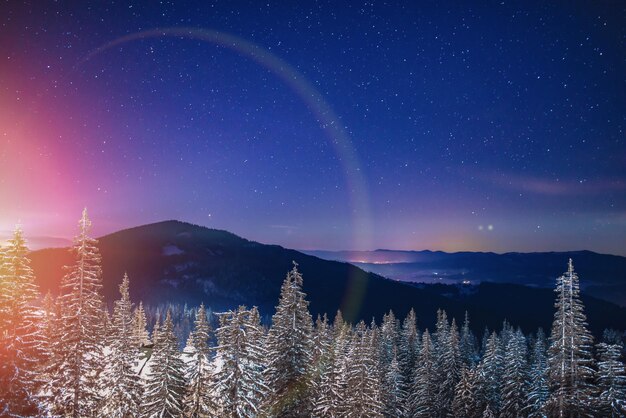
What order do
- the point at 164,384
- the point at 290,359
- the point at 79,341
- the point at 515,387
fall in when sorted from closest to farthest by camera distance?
the point at 79,341 → the point at 290,359 → the point at 164,384 → the point at 515,387

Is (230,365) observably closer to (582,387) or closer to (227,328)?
(227,328)

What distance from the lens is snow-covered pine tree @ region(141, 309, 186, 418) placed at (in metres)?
32.3

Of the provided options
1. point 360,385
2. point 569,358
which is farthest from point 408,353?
point 569,358

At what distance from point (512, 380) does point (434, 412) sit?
13.3m

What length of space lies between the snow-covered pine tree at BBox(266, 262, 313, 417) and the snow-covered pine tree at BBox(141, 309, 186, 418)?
789 cm

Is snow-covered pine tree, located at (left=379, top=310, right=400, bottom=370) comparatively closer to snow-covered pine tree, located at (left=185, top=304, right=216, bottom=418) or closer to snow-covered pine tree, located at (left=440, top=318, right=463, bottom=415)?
snow-covered pine tree, located at (left=440, top=318, right=463, bottom=415)

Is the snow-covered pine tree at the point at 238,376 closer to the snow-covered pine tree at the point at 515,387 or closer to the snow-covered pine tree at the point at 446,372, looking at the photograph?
the snow-covered pine tree at the point at 515,387

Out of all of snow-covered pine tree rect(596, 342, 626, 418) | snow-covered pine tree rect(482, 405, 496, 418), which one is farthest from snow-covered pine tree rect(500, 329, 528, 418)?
snow-covered pine tree rect(596, 342, 626, 418)

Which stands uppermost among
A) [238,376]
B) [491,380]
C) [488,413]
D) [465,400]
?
[238,376]

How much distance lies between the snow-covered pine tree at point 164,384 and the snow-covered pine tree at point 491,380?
129 feet

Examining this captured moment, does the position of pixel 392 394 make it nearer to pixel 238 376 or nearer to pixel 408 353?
pixel 408 353

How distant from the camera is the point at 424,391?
201ft

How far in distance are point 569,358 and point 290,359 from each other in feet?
59.3

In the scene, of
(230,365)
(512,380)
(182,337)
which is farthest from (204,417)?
(182,337)
